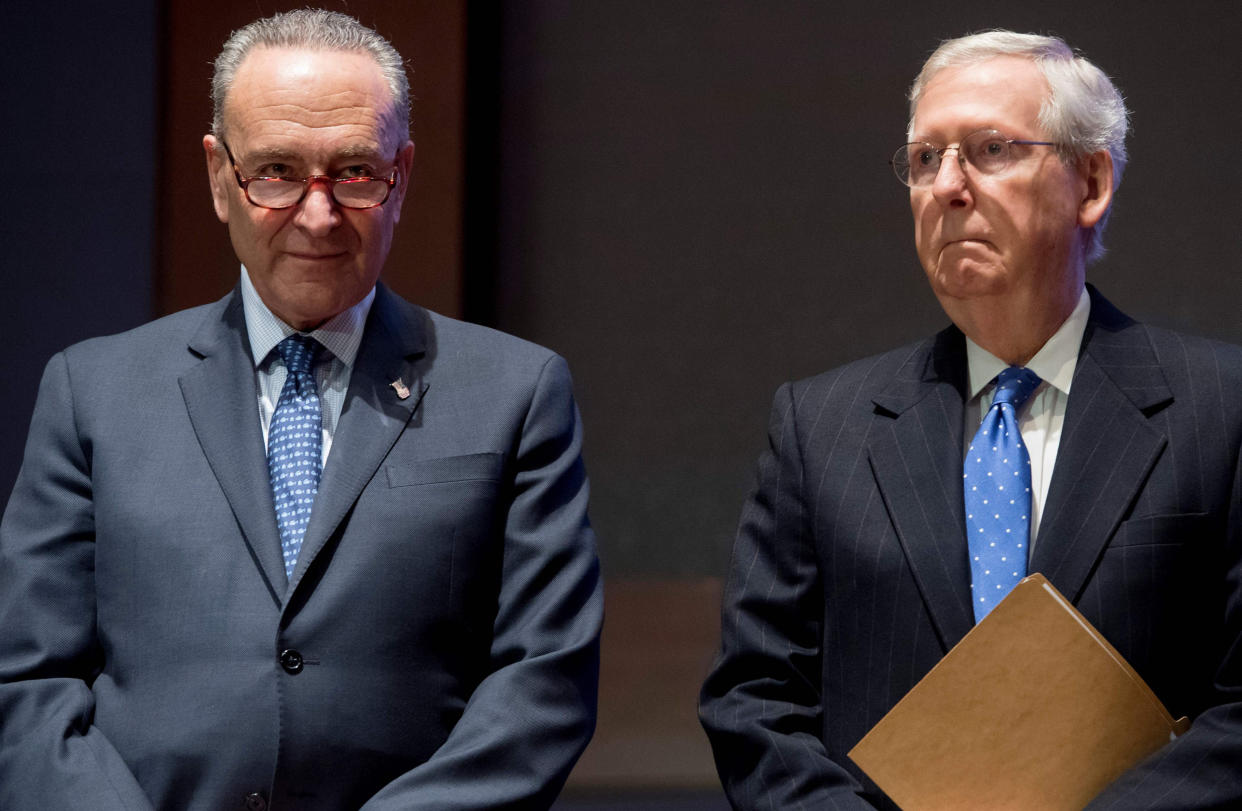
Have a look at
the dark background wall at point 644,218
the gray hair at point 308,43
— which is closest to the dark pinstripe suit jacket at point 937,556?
the gray hair at point 308,43

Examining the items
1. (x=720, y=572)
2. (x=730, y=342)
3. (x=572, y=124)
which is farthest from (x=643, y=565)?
(x=572, y=124)

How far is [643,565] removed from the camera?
3484 millimetres

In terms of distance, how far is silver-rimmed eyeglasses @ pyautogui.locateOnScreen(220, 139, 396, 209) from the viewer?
7.44ft

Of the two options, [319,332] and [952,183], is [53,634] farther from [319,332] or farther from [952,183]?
[952,183]

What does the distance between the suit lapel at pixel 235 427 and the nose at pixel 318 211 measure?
0.23 meters

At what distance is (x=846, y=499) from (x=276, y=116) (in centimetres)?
102

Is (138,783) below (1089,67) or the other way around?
below

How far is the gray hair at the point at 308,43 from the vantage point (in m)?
2.32

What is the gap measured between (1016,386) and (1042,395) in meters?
0.05

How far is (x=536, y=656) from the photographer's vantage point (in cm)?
216

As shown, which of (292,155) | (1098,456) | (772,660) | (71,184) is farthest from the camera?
(71,184)

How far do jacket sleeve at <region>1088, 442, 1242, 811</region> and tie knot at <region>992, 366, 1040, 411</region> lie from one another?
397 mm

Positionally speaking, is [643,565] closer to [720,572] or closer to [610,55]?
[720,572]

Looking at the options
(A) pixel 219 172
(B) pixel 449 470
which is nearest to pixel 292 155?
(A) pixel 219 172
